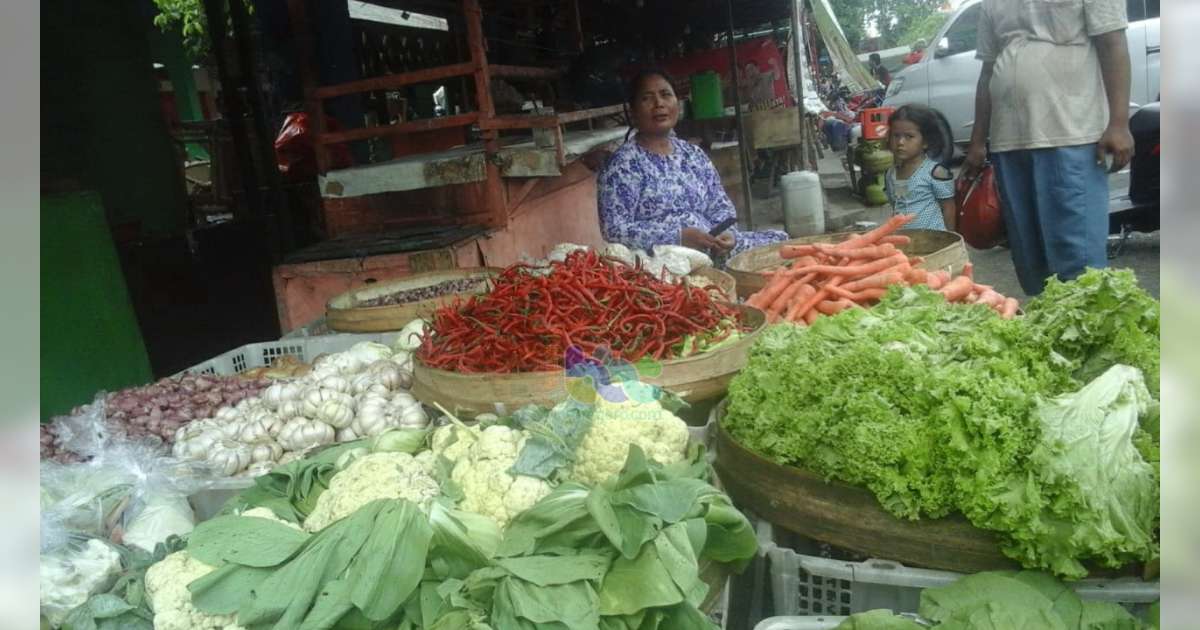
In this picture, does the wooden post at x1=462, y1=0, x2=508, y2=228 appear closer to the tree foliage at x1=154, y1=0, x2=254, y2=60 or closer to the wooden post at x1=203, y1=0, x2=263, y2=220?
the wooden post at x1=203, y1=0, x2=263, y2=220

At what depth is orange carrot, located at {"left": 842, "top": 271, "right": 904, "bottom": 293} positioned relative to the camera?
3.30 metres

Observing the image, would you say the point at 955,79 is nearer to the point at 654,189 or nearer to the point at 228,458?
the point at 654,189

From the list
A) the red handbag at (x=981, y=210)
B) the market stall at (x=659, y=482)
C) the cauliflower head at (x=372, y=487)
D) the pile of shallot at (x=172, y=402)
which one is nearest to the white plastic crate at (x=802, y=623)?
the market stall at (x=659, y=482)

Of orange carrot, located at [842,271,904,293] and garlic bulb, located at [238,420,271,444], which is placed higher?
orange carrot, located at [842,271,904,293]

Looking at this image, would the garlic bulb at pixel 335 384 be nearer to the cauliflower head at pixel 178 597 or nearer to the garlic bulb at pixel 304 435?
the garlic bulb at pixel 304 435

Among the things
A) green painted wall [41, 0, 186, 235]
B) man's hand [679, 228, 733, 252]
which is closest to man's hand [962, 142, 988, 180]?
man's hand [679, 228, 733, 252]

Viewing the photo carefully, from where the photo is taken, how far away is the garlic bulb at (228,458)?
2732 millimetres

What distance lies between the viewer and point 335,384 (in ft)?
10.2

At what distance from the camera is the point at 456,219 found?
497cm

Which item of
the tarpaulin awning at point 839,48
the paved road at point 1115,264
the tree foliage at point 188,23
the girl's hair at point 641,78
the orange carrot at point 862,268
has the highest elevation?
the tree foliage at point 188,23

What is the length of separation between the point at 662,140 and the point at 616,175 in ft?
1.26

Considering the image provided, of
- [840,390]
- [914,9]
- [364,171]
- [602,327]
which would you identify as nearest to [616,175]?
[364,171]

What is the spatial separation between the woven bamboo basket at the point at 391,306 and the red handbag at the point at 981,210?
2.96m

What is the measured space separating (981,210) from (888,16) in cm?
716
